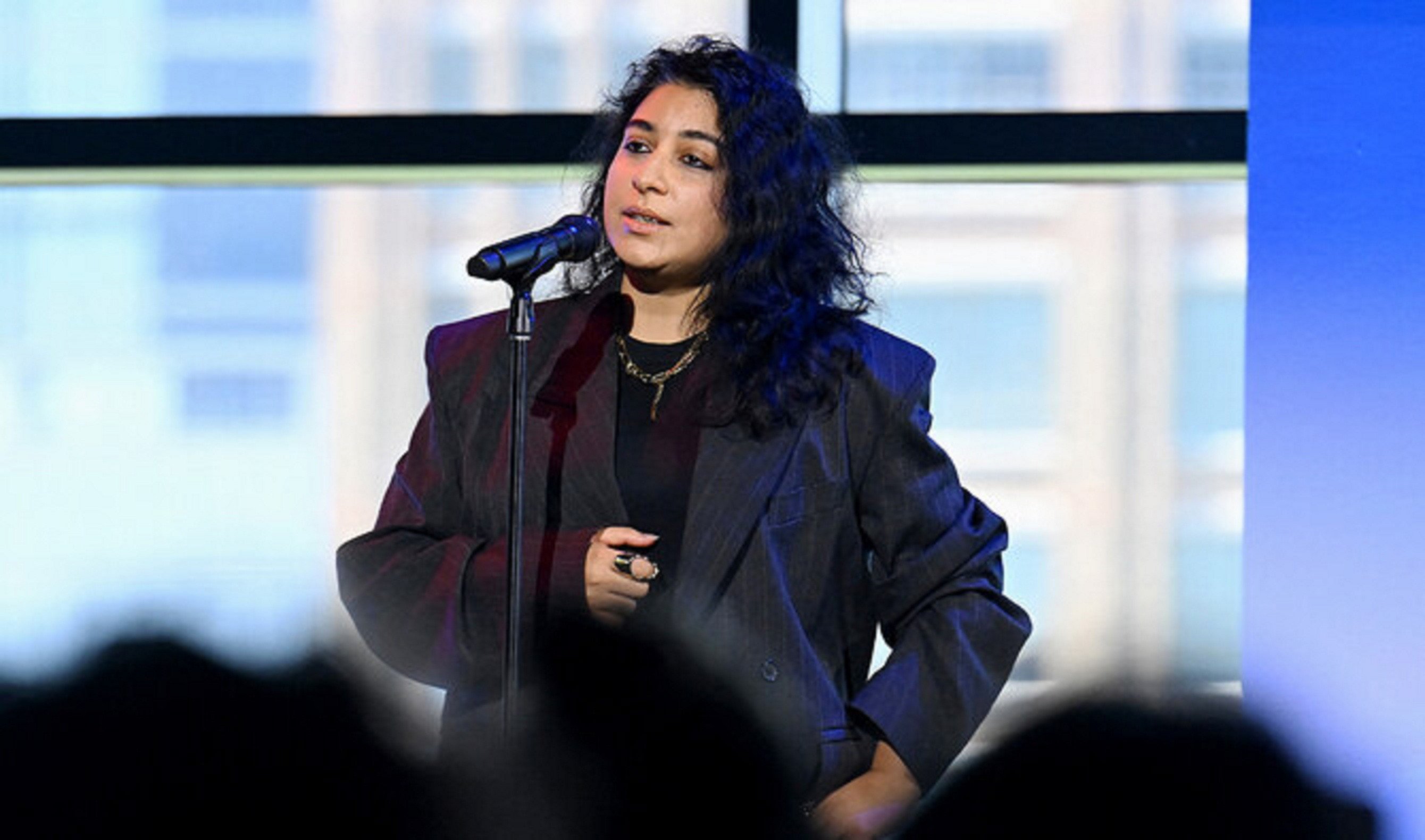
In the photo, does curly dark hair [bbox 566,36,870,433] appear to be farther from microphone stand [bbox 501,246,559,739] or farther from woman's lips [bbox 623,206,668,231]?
microphone stand [bbox 501,246,559,739]

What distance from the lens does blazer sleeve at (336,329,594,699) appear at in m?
2.12

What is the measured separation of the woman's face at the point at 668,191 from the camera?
2246 mm

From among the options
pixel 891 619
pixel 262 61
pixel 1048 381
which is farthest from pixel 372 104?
pixel 891 619

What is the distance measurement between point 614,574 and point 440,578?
22 centimetres

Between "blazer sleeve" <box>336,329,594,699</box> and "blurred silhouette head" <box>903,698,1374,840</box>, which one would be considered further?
"blazer sleeve" <box>336,329,594,699</box>

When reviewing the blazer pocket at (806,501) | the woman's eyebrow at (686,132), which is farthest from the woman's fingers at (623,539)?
the woman's eyebrow at (686,132)

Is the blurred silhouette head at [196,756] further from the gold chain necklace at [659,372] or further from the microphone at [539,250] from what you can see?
the gold chain necklace at [659,372]

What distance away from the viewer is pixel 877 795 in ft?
6.91

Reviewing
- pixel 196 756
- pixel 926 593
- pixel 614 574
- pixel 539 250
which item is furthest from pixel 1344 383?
pixel 196 756

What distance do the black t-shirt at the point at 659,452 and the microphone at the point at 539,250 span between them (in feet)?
0.96

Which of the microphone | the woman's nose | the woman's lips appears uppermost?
the woman's nose

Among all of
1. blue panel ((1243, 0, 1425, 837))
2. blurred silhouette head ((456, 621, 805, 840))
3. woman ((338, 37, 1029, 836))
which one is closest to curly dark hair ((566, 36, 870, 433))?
woman ((338, 37, 1029, 836))

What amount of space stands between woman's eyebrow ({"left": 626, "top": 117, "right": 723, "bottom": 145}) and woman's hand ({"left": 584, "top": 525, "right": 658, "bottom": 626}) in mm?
492

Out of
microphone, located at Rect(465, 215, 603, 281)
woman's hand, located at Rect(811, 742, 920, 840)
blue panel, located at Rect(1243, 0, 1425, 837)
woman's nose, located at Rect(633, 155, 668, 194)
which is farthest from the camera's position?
blue panel, located at Rect(1243, 0, 1425, 837)
